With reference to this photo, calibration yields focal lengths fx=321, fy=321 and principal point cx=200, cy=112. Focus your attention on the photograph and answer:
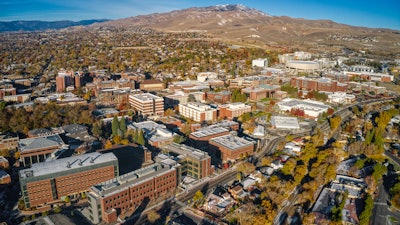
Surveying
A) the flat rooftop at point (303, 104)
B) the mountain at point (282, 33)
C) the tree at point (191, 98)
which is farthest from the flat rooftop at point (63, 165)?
the mountain at point (282, 33)

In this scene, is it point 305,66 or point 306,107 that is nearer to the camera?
point 306,107

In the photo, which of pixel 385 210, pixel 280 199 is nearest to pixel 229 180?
pixel 280 199

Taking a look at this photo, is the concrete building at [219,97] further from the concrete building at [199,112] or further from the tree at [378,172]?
the tree at [378,172]

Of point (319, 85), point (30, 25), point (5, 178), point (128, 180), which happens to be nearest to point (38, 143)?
point (5, 178)

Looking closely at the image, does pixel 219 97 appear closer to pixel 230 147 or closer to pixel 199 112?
pixel 199 112

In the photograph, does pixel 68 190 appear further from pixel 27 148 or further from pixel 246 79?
pixel 246 79

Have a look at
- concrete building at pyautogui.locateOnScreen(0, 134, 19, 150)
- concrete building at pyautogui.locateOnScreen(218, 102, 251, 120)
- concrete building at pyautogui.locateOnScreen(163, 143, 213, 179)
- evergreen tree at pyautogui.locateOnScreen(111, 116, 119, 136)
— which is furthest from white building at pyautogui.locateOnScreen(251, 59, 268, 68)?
concrete building at pyautogui.locateOnScreen(0, 134, 19, 150)

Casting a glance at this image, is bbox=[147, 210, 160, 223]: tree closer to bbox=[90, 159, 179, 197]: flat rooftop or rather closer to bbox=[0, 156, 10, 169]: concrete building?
bbox=[90, 159, 179, 197]: flat rooftop
